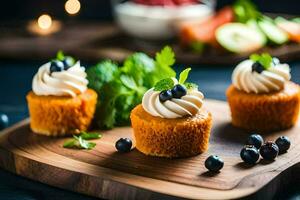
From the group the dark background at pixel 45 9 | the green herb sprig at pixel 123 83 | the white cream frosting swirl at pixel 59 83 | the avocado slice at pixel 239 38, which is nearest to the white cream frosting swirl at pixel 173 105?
the green herb sprig at pixel 123 83

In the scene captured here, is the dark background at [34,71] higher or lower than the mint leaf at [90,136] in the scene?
lower

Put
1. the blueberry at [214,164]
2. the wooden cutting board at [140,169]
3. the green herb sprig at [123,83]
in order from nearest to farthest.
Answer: the wooden cutting board at [140,169] < the blueberry at [214,164] < the green herb sprig at [123,83]

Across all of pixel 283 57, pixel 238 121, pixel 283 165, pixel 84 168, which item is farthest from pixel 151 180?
pixel 283 57

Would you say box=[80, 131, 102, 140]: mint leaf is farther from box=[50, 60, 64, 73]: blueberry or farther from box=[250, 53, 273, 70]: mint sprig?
box=[250, 53, 273, 70]: mint sprig

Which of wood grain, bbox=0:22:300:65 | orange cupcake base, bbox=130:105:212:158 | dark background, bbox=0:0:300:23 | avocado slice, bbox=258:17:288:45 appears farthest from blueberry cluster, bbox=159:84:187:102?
dark background, bbox=0:0:300:23

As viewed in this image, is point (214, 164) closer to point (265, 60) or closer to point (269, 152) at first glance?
point (269, 152)

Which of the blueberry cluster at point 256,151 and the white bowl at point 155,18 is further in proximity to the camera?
the white bowl at point 155,18

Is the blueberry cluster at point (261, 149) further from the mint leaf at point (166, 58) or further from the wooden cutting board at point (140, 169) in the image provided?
the mint leaf at point (166, 58)
